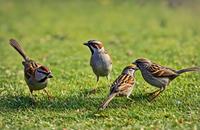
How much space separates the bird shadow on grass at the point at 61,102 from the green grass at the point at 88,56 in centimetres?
2

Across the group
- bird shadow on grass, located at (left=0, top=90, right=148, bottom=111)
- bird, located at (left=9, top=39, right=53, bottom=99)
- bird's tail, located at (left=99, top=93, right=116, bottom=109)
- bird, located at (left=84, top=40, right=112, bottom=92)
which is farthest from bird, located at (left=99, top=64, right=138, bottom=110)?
bird, located at (left=9, top=39, right=53, bottom=99)

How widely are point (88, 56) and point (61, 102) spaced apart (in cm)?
514

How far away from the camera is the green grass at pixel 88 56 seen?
8578 mm

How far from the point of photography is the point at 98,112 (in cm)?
875

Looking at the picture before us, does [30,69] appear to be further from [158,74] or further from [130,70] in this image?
[158,74]

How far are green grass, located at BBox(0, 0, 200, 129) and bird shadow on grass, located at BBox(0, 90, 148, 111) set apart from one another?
2cm

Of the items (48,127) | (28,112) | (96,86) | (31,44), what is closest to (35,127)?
(48,127)

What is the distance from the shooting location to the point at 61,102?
9359mm

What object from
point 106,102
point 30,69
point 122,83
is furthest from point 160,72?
point 30,69

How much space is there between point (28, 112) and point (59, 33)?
984 centimetres

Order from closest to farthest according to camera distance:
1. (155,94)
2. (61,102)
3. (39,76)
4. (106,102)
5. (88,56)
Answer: (106,102) < (39,76) < (61,102) < (155,94) < (88,56)

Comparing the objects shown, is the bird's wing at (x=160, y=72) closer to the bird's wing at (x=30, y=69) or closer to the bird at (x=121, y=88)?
the bird at (x=121, y=88)

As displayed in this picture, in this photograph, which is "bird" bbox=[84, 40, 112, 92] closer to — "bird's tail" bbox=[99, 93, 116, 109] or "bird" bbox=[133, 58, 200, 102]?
"bird" bbox=[133, 58, 200, 102]

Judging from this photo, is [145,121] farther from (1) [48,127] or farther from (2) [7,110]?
(2) [7,110]
